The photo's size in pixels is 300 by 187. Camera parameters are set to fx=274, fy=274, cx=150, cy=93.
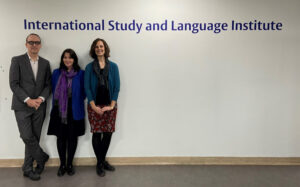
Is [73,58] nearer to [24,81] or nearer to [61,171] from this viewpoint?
[24,81]

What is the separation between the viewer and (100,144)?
3.55 metres

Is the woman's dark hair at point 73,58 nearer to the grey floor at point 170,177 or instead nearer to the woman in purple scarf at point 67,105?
the woman in purple scarf at point 67,105

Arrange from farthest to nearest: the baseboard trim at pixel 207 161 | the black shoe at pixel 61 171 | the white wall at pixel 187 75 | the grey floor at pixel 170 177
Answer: the baseboard trim at pixel 207 161 → the white wall at pixel 187 75 → the black shoe at pixel 61 171 → the grey floor at pixel 170 177

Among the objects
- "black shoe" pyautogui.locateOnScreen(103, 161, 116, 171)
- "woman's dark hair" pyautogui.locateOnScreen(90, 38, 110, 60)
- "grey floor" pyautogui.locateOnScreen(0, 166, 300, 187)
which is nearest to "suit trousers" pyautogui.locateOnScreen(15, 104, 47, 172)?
"grey floor" pyautogui.locateOnScreen(0, 166, 300, 187)

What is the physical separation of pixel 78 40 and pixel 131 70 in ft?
2.59

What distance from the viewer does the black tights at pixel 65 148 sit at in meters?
3.49

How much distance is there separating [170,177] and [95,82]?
4.93 ft

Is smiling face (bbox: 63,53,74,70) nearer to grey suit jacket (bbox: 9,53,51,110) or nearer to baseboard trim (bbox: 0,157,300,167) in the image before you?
grey suit jacket (bbox: 9,53,51,110)

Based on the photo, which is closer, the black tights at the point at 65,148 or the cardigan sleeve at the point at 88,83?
the cardigan sleeve at the point at 88,83

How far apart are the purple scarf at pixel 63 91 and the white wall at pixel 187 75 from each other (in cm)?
33

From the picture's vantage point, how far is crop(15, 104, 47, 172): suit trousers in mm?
3330

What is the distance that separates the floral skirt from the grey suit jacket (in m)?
0.60

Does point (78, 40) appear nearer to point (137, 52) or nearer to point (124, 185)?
point (137, 52)

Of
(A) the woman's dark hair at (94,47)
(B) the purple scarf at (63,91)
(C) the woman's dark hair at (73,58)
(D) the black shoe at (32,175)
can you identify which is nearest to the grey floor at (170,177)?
(D) the black shoe at (32,175)
